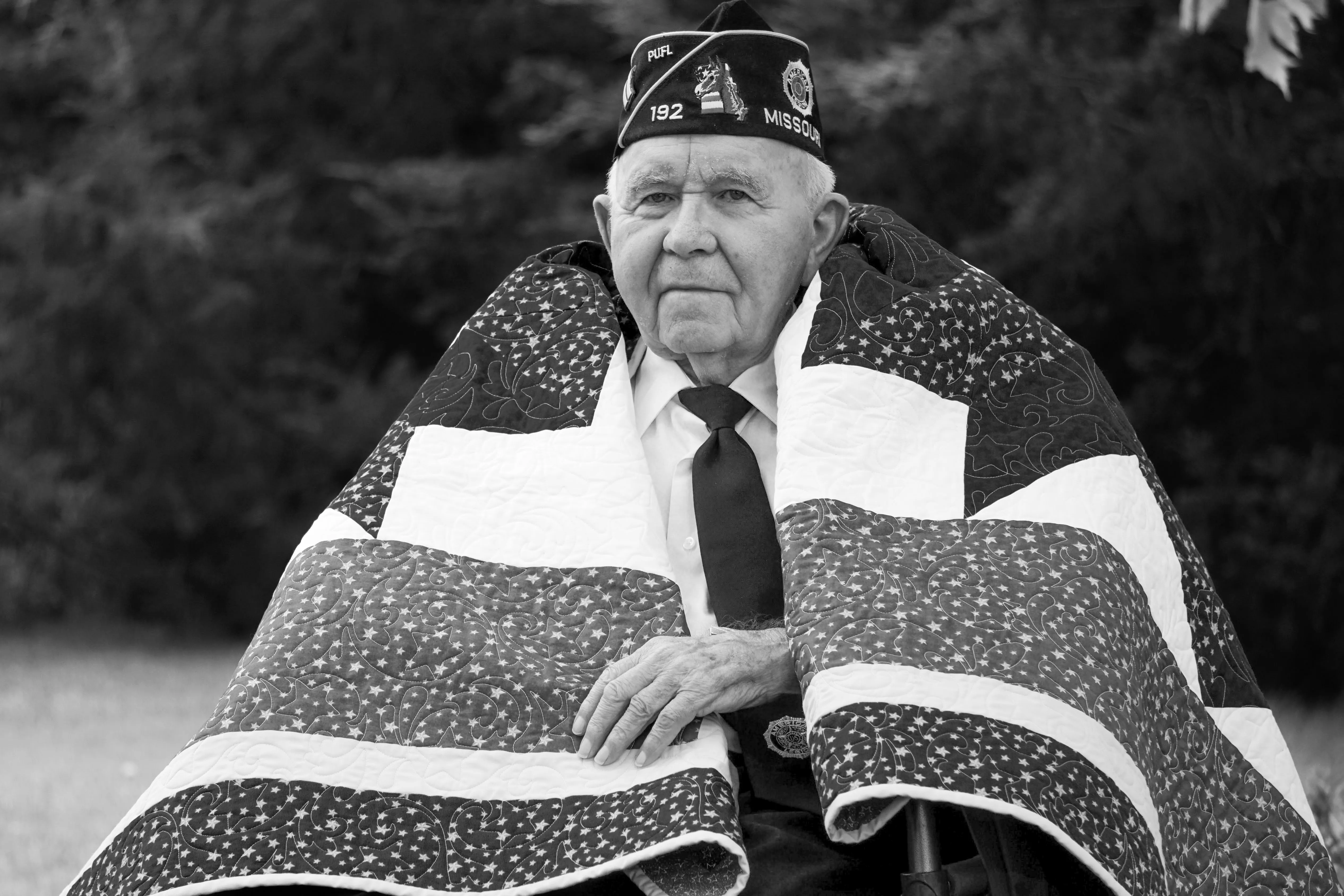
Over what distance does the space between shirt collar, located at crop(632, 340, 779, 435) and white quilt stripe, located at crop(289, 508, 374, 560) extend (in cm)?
45

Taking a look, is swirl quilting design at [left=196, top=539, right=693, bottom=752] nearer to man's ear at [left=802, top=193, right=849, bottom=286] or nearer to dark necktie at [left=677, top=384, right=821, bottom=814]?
dark necktie at [left=677, top=384, right=821, bottom=814]

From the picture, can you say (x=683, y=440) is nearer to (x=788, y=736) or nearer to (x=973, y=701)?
(x=788, y=736)

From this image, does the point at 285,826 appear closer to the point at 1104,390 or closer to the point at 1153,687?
the point at 1153,687

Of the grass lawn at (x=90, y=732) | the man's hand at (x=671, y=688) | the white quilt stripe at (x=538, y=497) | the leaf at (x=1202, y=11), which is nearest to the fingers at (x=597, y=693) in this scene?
the man's hand at (x=671, y=688)

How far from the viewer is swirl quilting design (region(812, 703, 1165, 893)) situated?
5.59 ft

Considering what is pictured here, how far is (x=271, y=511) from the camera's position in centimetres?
779

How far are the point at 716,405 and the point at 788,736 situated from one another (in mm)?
538

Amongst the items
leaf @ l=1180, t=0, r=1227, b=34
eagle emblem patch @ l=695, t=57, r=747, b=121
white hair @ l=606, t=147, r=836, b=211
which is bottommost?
white hair @ l=606, t=147, r=836, b=211

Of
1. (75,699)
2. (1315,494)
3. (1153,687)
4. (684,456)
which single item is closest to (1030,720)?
(1153,687)

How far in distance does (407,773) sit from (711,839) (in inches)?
15.9

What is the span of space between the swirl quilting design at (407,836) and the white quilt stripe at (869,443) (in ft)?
1.42

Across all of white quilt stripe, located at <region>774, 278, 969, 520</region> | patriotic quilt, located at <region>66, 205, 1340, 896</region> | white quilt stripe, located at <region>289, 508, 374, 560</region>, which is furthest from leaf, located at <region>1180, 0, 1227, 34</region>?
white quilt stripe, located at <region>289, 508, 374, 560</region>

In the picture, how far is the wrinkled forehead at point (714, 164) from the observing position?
224cm

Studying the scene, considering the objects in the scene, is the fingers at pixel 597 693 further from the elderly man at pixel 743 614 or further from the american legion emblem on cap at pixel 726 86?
the american legion emblem on cap at pixel 726 86
